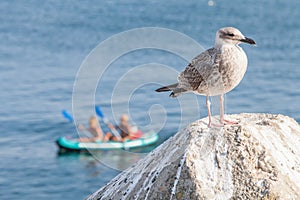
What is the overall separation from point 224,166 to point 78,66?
77.8 m

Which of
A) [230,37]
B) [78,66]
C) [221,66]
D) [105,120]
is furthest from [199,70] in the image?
[78,66]

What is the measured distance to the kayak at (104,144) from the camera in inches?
2322

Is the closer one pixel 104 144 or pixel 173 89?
pixel 173 89

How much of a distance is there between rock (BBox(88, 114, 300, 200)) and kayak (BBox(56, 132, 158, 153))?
4613cm

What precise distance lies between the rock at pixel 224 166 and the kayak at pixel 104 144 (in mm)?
46127

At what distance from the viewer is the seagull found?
11273mm

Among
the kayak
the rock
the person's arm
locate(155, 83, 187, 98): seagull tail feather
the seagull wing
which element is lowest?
the kayak

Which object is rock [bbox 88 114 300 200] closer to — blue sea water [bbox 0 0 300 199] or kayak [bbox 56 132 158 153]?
blue sea water [bbox 0 0 300 199]

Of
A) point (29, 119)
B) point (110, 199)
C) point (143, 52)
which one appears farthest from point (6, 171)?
point (110, 199)

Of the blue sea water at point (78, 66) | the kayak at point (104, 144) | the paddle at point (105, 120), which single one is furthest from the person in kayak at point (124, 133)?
the blue sea water at point (78, 66)

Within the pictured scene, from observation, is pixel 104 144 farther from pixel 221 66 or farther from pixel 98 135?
pixel 221 66

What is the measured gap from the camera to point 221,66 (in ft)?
37.1

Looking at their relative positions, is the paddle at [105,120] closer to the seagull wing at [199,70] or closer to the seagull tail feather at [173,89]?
the seagull tail feather at [173,89]

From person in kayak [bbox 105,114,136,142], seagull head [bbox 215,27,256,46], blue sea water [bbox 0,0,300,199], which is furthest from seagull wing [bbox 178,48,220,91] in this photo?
person in kayak [bbox 105,114,136,142]
